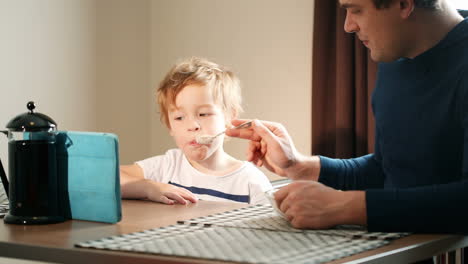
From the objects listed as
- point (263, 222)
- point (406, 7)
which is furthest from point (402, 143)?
point (263, 222)

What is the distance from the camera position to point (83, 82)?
12.4ft

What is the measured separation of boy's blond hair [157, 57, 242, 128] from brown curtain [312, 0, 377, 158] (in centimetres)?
77

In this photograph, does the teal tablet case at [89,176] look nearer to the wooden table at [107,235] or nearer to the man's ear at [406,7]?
the wooden table at [107,235]

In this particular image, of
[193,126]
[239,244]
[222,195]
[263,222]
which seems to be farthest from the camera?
[193,126]

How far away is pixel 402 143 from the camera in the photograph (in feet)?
5.63

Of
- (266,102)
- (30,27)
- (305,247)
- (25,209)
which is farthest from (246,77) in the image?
(305,247)

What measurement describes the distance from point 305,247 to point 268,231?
0.56 feet

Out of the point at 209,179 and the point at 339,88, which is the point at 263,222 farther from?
the point at 339,88

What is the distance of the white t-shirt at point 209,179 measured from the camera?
7.70 ft

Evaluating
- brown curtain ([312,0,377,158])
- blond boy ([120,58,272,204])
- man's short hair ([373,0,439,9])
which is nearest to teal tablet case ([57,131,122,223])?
man's short hair ([373,0,439,9])

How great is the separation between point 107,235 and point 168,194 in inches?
18.5

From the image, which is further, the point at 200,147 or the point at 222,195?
the point at 200,147

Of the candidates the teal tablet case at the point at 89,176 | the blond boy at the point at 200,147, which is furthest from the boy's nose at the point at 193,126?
the teal tablet case at the point at 89,176

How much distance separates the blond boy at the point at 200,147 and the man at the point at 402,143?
0.51 meters
